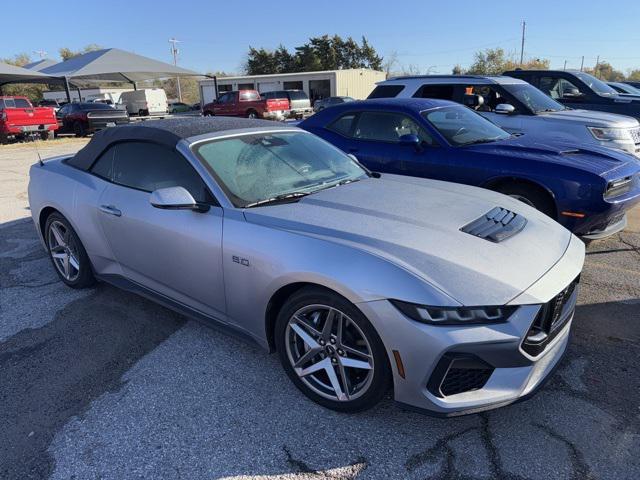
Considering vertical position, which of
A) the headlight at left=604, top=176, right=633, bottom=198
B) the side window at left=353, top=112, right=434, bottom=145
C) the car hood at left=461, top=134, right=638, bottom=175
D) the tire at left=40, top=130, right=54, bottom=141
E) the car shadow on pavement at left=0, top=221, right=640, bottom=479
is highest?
the side window at left=353, top=112, right=434, bottom=145

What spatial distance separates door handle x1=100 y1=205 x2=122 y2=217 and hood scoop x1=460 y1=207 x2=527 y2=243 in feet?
7.94

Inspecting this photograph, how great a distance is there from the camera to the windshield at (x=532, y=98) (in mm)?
7328

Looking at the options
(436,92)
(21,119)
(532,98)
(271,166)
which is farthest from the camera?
(21,119)

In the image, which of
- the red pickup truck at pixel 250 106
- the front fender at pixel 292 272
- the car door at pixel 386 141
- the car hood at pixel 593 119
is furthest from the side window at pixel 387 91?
the red pickup truck at pixel 250 106

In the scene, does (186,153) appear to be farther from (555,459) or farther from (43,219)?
(555,459)

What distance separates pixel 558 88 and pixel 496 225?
29.6 feet

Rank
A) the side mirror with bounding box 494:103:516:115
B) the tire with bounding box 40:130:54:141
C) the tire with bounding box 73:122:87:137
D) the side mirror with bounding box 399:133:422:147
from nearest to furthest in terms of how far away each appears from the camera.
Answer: the side mirror with bounding box 399:133:422:147 → the side mirror with bounding box 494:103:516:115 → the tire with bounding box 40:130:54:141 → the tire with bounding box 73:122:87:137

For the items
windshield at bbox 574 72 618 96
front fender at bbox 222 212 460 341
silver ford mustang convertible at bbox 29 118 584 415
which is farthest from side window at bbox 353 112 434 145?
windshield at bbox 574 72 618 96

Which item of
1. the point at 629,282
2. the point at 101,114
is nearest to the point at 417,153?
the point at 629,282

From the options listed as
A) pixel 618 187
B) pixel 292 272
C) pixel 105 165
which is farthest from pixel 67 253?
pixel 618 187

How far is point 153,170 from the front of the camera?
337cm

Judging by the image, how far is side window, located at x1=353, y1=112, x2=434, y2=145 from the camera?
17.3 feet

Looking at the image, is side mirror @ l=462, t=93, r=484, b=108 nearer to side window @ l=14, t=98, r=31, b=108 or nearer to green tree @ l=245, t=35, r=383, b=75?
side window @ l=14, t=98, r=31, b=108

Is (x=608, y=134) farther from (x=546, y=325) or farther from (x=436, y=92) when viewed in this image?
(x=546, y=325)
